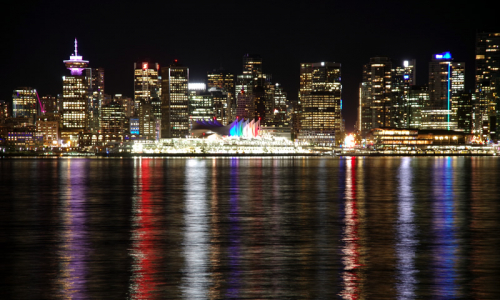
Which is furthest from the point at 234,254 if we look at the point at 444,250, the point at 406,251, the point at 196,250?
the point at 444,250

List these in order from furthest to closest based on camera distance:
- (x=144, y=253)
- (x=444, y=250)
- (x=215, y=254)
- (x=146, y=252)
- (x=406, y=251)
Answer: (x=444, y=250) → (x=406, y=251) → (x=146, y=252) → (x=144, y=253) → (x=215, y=254)

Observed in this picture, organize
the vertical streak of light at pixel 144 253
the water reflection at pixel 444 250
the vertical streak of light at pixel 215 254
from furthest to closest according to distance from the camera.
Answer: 1. the water reflection at pixel 444 250
2. the vertical streak of light at pixel 144 253
3. the vertical streak of light at pixel 215 254

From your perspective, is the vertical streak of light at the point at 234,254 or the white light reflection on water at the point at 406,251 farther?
the white light reflection on water at the point at 406,251

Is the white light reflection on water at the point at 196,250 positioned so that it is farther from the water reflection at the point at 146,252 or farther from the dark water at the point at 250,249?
the water reflection at the point at 146,252

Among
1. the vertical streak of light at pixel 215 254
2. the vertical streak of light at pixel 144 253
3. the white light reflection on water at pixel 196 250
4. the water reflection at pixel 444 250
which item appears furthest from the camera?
the water reflection at pixel 444 250

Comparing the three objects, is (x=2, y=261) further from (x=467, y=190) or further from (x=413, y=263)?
(x=467, y=190)

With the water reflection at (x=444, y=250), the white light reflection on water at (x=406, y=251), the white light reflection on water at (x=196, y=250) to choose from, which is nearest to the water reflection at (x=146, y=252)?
the white light reflection on water at (x=196, y=250)

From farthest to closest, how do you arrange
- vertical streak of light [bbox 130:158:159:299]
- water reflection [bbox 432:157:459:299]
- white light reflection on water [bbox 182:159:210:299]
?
water reflection [bbox 432:157:459:299] → white light reflection on water [bbox 182:159:210:299] → vertical streak of light [bbox 130:158:159:299]

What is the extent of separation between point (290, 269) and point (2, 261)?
33.0 feet

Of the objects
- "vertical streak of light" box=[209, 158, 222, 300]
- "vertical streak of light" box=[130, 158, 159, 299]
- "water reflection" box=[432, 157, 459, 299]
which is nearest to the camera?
"vertical streak of light" box=[209, 158, 222, 300]

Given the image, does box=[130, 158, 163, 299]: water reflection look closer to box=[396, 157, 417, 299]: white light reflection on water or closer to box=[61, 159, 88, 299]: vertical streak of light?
box=[61, 159, 88, 299]: vertical streak of light

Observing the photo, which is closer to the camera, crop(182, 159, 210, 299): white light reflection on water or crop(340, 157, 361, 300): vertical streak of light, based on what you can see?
crop(340, 157, 361, 300): vertical streak of light

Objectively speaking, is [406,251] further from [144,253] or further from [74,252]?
[74,252]

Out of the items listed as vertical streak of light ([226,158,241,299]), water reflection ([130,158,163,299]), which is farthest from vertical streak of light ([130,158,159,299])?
vertical streak of light ([226,158,241,299])
